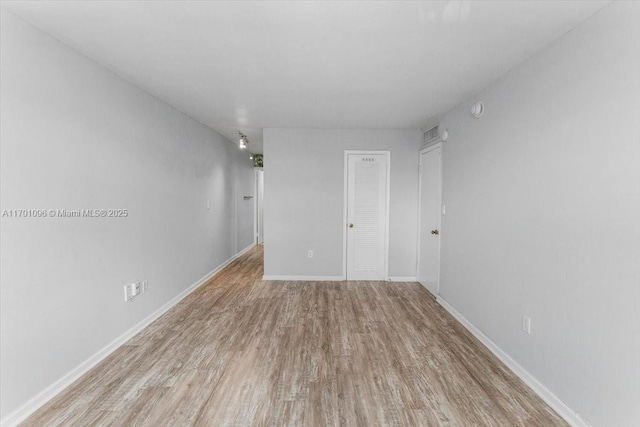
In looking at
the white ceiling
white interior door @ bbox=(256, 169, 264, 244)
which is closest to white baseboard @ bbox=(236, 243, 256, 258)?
white interior door @ bbox=(256, 169, 264, 244)

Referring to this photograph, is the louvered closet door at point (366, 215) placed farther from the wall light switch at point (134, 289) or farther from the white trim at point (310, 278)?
the wall light switch at point (134, 289)

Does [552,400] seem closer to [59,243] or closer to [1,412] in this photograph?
[1,412]

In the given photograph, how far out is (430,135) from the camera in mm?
4168

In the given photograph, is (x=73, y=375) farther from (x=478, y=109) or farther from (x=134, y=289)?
(x=478, y=109)

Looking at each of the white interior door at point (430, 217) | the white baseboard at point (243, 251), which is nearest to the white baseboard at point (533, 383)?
the white interior door at point (430, 217)

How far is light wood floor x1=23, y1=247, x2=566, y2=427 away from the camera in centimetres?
182

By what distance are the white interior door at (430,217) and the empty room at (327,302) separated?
Result: 0.20 meters

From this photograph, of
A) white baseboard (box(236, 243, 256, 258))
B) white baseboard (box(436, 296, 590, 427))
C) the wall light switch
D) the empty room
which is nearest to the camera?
the empty room

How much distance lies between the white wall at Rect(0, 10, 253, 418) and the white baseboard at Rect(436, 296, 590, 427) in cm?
338

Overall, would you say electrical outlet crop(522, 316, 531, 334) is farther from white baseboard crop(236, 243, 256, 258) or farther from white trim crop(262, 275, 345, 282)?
white baseboard crop(236, 243, 256, 258)

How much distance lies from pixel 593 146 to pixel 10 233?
3.50 meters

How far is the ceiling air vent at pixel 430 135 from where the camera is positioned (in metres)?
3.96

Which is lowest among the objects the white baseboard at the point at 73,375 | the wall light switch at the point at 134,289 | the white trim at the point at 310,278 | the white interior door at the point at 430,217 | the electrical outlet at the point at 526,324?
the white baseboard at the point at 73,375

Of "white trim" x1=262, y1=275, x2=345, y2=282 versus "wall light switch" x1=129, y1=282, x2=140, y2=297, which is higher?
"wall light switch" x1=129, y1=282, x2=140, y2=297
